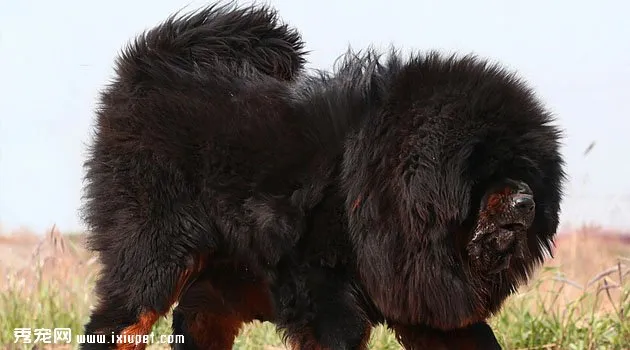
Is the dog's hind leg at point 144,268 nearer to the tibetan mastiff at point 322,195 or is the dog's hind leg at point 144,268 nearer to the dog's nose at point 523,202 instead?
the tibetan mastiff at point 322,195

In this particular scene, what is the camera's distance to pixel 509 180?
324 centimetres

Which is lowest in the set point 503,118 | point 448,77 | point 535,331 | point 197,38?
point 535,331

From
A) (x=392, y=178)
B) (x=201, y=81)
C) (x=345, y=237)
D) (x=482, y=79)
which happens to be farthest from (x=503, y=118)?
(x=201, y=81)

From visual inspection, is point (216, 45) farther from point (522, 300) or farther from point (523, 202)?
point (522, 300)

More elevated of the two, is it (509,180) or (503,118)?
(503,118)

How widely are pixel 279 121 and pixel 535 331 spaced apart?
7.45 feet

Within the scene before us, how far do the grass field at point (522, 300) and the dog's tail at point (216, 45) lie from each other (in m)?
1.70

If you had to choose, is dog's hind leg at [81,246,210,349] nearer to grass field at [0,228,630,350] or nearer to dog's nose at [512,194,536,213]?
dog's nose at [512,194,536,213]

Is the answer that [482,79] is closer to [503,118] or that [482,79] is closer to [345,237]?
[503,118]

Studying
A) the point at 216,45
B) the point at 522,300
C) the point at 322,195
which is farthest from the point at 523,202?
the point at 522,300

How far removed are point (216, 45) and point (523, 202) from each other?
1.73 metres

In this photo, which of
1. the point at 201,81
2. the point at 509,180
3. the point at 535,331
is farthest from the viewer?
the point at 535,331

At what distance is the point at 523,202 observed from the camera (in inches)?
125

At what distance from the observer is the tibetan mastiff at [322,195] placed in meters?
3.33
